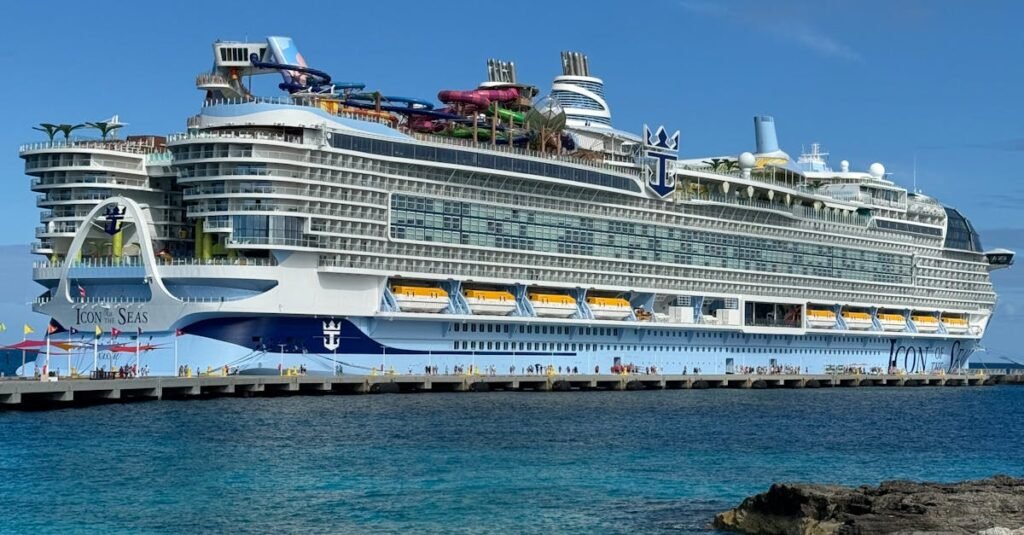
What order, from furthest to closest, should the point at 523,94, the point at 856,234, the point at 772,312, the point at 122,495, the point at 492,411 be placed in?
the point at 856,234 < the point at 772,312 < the point at 523,94 < the point at 492,411 < the point at 122,495

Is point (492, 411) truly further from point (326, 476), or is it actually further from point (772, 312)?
point (772, 312)

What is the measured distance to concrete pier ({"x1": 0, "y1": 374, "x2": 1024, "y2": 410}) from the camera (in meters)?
67.9

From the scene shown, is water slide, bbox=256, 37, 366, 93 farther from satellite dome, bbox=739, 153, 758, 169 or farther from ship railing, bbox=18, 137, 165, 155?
A: satellite dome, bbox=739, 153, 758, 169

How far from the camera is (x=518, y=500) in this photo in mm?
42781

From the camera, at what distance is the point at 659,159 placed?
10669 cm

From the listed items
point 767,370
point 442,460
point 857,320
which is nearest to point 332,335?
point 442,460

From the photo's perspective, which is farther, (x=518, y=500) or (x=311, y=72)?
(x=311, y=72)

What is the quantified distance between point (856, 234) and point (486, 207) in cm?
4395

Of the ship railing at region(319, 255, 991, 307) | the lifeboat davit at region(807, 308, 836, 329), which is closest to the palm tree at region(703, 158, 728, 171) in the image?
the ship railing at region(319, 255, 991, 307)

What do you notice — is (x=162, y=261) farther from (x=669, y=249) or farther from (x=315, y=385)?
(x=669, y=249)

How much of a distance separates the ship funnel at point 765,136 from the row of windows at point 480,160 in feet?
80.4

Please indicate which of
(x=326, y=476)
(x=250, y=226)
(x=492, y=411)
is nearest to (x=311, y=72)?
(x=250, y=226)

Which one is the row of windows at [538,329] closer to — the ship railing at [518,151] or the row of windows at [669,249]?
the row of windows at [669,249]

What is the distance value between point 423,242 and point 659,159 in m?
26.1
